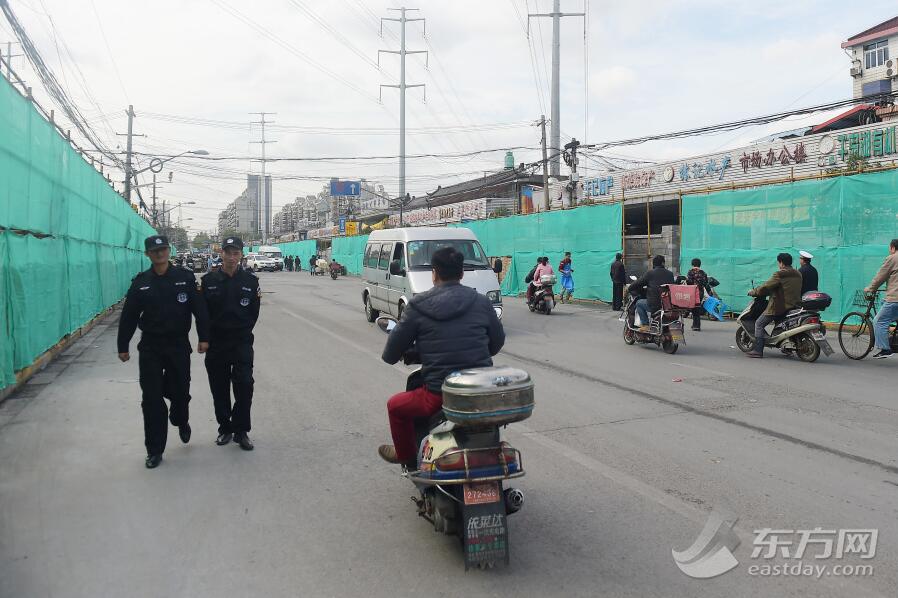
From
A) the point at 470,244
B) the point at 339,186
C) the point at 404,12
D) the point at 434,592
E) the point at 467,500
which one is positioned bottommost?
the point at 434,592

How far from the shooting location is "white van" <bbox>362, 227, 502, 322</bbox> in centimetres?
1332

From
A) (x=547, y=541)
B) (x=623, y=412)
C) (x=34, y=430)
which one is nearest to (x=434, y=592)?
(x=547, y=541)

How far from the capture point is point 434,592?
329 cm

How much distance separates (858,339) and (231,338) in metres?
9.31

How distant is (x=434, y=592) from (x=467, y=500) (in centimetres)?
46

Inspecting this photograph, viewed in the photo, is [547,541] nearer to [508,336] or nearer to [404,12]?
[508,336]

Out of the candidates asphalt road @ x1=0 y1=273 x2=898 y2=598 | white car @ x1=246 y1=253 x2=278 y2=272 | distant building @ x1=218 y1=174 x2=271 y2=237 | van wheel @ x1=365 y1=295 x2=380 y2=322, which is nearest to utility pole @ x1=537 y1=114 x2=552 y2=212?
van wheel @ x1=365 y1=295 x2=380 y2=322

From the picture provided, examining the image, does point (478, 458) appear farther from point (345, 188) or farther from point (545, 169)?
point (345, 188)

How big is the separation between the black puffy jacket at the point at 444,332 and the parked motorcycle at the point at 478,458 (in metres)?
0.21

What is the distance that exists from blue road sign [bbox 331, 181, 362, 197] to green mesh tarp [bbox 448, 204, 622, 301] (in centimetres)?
4917

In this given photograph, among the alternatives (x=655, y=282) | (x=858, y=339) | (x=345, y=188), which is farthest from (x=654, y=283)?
(x=345, y=188)

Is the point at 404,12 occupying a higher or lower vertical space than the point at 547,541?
higher

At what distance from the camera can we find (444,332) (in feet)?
12.5

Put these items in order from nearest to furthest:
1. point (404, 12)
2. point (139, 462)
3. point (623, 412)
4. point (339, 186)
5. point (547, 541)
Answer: point (547, 541)
point (139, 462)
point (623, 412)
point (404, 12)
point (339, 186)
